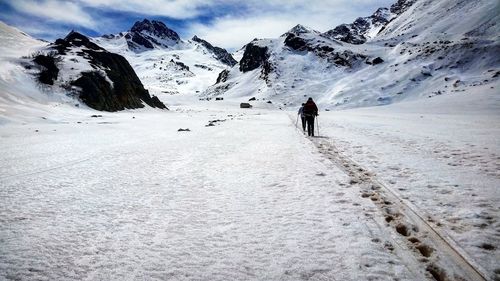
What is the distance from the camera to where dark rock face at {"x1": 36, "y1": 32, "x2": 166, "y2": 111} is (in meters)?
44.7

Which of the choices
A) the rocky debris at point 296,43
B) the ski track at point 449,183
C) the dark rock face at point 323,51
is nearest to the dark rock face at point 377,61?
the dark rock face at point 323,51

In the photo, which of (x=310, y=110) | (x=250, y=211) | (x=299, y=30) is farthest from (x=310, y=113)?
(x=299, y=30)

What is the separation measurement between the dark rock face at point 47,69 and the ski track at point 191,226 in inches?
1589

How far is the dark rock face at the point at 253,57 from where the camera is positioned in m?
131

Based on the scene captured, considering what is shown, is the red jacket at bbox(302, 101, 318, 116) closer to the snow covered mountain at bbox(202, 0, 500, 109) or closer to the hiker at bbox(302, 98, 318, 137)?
the hiker at bbox(302, 98, 318, 137)

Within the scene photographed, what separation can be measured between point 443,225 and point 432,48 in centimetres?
8811

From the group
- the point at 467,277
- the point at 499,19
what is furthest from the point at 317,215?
the point at 499,19

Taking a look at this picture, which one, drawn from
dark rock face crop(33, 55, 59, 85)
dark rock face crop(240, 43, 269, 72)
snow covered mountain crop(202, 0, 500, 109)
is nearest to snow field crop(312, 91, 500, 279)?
dark rock face crop(33, 55, 59, 85)

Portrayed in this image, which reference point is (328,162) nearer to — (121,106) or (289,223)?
(289,223)

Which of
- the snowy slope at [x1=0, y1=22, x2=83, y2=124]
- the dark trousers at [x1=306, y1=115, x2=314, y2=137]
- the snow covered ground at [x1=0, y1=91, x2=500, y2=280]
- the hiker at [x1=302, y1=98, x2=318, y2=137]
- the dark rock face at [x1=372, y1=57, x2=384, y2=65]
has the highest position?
the dark rock face at [x1=372, y1=57, x2=384, y2=65]

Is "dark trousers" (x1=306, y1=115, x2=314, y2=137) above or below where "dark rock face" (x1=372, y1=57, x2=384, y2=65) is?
below

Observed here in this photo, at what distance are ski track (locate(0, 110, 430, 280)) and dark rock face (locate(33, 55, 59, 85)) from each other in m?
40.4

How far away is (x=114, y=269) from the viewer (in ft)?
11.1

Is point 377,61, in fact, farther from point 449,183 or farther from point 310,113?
point 449,183
